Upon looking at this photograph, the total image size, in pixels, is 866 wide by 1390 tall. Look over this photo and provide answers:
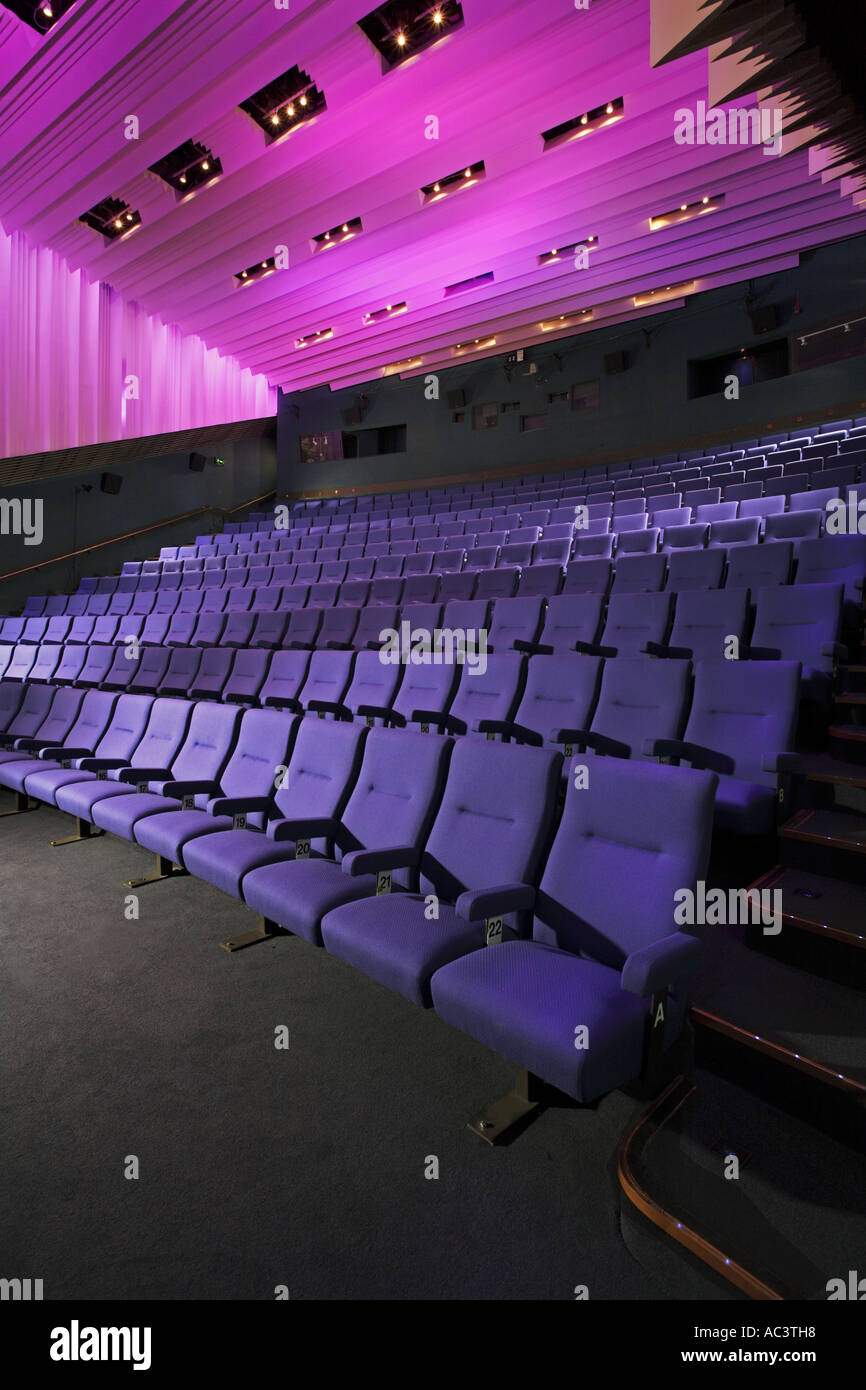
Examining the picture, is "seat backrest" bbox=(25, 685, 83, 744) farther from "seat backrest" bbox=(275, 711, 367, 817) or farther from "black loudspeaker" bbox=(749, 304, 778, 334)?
"black loudspeaker" bbox=(749, 304, 778, 334)

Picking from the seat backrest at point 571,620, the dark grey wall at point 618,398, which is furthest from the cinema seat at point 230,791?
the dark grey wall at point 618,398

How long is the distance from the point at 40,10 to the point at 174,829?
4.54 meters

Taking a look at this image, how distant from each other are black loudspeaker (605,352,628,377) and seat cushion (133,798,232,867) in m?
7.06

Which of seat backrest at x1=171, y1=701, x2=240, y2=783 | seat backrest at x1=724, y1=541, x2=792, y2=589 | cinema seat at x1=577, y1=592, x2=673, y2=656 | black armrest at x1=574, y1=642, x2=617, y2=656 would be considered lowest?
seat backrest at x1=171, y1=701, x2=240, y2=783

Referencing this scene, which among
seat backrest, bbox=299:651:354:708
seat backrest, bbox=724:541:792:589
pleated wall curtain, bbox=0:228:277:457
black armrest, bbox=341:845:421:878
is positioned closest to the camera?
black armrest, bbox=341:845:421:878

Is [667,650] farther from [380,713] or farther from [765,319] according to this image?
[765,319]

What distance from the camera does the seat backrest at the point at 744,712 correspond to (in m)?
1.63

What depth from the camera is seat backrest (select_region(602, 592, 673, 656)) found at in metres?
2.48

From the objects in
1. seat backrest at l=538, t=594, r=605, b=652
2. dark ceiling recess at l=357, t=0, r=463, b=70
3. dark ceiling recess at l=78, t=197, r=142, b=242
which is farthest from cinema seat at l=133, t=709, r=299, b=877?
dark ceiling recess at l=78, t=197, r=142, b=242

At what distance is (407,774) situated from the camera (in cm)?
154

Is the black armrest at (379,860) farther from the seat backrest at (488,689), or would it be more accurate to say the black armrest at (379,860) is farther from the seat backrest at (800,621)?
the seat backrest at (800,621)

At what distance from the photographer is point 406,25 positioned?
11.7ft

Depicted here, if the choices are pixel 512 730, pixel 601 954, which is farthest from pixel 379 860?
pixel 512 730
